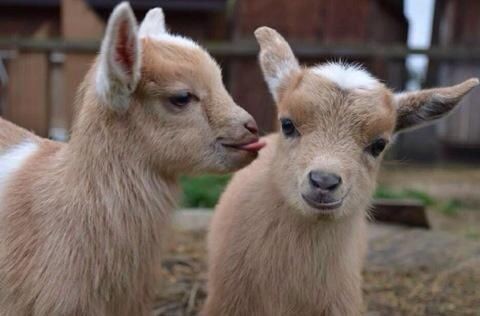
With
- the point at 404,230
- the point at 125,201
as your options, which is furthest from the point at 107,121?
the point at 404,230

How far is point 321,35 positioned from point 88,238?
265 inches

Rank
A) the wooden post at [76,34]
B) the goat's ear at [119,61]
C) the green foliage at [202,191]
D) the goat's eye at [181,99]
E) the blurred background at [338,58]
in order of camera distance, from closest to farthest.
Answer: the goat's ear at [119,61], the goat's eye at [181,99], the blurred background at [338,58], the green foliage at [202,191], the wooden post at [76,34]

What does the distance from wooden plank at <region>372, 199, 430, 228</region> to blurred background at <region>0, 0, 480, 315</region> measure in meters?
0.01

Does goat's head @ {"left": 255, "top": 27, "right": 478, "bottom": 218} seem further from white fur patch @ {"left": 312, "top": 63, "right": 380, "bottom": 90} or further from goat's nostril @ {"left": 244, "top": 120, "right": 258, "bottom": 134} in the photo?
goat's nostril @ {"left": 244, "top": 120, "right": 258, "bottom": 134}

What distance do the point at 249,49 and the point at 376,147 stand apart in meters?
5.18

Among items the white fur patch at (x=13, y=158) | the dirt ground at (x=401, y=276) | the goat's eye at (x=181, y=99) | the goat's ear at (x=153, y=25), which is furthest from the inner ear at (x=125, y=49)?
the dirt ground at (x=401, y=276)

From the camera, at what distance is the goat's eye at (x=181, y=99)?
3387mm

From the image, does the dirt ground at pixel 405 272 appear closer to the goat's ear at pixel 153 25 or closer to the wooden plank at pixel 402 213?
the wooden plank at pixel 402 213

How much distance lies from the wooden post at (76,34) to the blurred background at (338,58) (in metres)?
0.02

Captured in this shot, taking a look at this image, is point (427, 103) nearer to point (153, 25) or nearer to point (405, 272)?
point (153, 25)

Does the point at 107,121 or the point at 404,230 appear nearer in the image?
the point at 107,121

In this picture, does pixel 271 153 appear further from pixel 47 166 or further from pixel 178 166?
pixel 47 166

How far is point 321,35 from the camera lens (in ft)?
31.1

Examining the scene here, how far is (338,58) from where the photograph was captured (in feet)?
28.5
